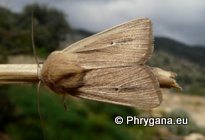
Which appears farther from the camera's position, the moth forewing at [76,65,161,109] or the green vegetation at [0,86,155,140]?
the green vegetation at [0,86,155,140]

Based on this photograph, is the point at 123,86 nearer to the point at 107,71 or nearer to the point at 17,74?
the point at 107,71

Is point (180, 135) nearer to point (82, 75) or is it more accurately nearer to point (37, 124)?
point (37, 124)

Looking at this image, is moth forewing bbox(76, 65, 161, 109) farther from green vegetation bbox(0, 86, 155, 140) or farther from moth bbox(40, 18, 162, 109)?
green vegetation bbox(0, 86, 155, 140)

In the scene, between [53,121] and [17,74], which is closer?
[17,74]

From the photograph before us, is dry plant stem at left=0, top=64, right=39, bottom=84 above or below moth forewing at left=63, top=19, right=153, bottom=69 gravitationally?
below

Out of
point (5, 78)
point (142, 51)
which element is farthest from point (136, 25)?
Answer: point (5, 78)

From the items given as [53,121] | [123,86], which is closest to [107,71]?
[123,86]

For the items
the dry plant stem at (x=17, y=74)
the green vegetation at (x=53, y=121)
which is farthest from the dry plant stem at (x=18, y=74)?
the green vegetation at (x=53, y=121)

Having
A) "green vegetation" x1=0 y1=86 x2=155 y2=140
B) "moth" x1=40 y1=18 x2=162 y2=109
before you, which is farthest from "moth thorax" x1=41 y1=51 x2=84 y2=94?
"green vegetation" x1=0 y1=86 x2=155 y2=140
